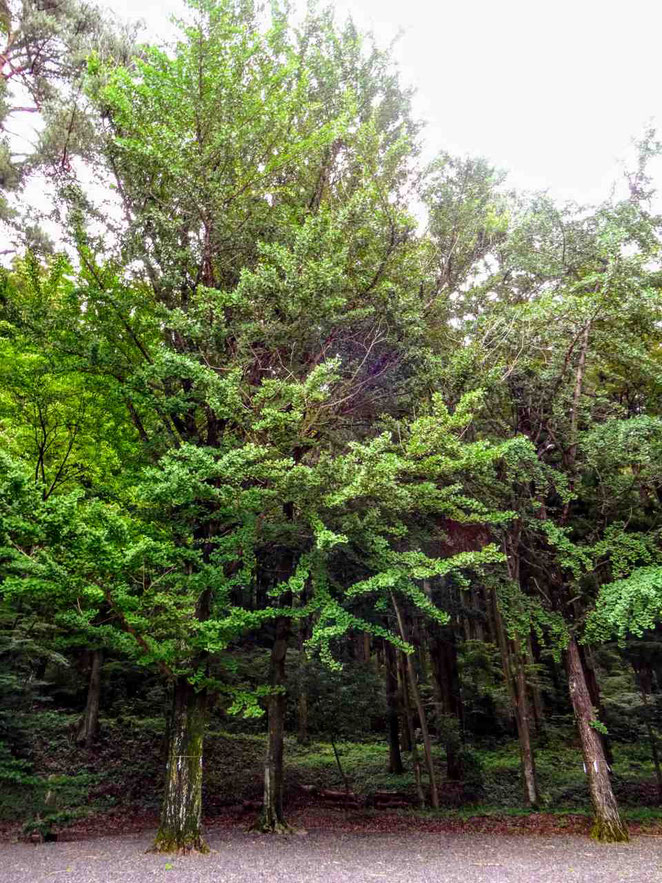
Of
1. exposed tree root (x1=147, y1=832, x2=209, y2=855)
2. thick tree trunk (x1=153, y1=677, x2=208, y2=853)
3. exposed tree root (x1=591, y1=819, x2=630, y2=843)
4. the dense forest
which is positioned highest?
the dense forest

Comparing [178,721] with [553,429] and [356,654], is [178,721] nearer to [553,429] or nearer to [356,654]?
[553,429]

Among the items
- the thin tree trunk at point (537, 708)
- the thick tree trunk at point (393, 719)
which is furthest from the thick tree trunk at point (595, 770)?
the thin tree trunk at point (537, 708)

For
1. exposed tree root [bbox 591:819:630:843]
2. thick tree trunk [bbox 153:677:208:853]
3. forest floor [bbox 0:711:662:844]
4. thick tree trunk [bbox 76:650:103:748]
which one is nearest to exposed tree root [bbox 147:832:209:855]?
thick tree trunk [bbox 153:677:208:853]

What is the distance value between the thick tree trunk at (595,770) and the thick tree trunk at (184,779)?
620cm

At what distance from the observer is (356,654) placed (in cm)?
2262

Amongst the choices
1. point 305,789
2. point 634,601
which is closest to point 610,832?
point 634,601

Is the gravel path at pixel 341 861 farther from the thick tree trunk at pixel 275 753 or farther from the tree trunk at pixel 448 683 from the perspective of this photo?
the tree trunk at pixel 448 683

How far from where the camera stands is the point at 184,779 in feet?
23.0

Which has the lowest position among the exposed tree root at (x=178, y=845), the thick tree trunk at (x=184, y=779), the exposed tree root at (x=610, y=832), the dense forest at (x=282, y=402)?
the exposed tree root at (x=610, y=832)

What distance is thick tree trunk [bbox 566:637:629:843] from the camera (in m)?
8.05

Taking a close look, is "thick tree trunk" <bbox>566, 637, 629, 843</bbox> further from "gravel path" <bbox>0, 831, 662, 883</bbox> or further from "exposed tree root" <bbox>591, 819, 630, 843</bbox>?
"gravel path" <bbox>0, 831, 662, 883</bbox>

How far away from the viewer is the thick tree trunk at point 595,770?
8055 millimetres

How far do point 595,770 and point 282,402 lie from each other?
7920 millimetres

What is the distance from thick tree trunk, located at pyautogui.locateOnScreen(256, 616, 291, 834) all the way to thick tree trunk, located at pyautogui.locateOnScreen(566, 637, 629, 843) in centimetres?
512
